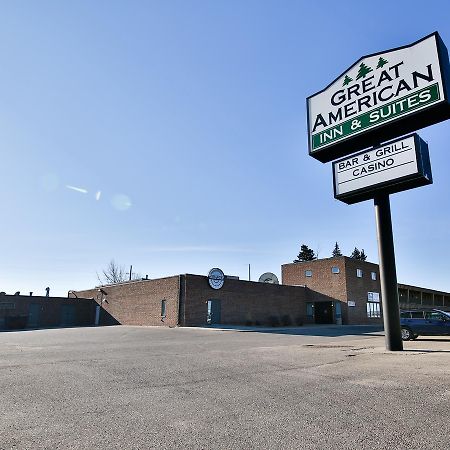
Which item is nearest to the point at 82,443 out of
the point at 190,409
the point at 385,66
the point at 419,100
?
the point at 190,409

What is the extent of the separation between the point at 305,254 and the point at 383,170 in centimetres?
6951

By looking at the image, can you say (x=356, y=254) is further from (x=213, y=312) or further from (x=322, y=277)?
(x=213, y=312)

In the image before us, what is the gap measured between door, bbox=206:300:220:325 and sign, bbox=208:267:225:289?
4.84 ft

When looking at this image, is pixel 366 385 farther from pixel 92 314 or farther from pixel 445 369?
pixel 92 314

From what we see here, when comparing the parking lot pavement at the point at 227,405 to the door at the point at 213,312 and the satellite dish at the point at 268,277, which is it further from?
the satellite dish at the point at 268,277

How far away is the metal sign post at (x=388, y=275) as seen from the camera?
12.8m

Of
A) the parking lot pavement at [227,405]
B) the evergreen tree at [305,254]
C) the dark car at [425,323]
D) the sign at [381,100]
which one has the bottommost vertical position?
the parking lot pavement at [227,405]

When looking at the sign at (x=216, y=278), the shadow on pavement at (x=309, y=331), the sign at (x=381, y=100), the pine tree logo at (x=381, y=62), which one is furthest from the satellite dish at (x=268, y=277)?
the pine tree logo at (x=381, y=62)

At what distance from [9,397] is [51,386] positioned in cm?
97

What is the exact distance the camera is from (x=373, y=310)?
158ft

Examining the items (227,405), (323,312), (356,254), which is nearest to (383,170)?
(227,405)

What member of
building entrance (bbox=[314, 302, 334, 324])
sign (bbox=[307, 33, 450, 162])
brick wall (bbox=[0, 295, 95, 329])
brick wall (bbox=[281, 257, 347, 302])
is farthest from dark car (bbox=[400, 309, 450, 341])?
brick wall (bbox=[0, 295, 95, 329])

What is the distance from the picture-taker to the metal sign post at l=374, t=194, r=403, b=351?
42.1ft

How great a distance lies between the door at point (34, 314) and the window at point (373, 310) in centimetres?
4072
